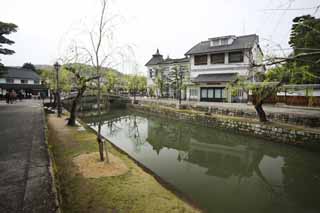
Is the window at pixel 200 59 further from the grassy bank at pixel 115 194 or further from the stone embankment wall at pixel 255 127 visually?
the grassy bank at pixel 115 194

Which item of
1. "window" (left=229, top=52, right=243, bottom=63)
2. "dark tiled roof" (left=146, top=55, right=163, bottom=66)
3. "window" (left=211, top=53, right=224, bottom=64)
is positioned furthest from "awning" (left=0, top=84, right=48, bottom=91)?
"window" (left=229, top=52, right=243, bottom=63)

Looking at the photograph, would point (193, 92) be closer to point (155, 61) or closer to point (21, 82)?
point (155, 61)

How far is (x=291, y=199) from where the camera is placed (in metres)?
4.95

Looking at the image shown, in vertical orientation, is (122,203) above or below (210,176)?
above

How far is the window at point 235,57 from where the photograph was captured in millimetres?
19205

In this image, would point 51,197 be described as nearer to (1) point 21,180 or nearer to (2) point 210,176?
(1) point 21,180

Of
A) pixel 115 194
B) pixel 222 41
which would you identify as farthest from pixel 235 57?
pixel 115 194

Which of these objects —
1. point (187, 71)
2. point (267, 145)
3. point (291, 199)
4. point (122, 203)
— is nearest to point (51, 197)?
point (122, 203)

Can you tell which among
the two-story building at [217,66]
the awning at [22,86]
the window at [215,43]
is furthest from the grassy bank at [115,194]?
the awning at [22,86]

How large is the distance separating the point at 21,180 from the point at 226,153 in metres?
8.15

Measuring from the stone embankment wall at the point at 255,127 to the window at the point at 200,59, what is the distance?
26.5 ft

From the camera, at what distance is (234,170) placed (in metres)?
6.89

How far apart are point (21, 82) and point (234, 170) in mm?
38031

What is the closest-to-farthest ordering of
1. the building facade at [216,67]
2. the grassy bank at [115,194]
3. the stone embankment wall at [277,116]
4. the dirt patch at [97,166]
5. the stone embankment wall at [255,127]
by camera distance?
the grassy bank at [115,194] < the dirt patch at [97,166] < the stone embankment wall at [255,127] < the stone embankment wall at [277,116] < the building facade at [216,67]
